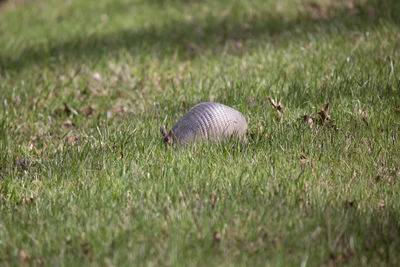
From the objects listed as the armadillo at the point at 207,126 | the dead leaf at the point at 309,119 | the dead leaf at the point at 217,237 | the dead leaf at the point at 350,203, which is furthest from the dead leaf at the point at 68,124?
the dead leaf at the point at 350,203

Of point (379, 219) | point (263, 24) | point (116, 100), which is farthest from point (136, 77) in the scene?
point (379, 219)

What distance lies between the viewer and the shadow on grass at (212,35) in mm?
6305

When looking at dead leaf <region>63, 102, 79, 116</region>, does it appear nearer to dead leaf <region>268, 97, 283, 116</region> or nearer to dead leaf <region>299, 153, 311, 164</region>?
dead leaf <region>268, 97, 283, 116</region>

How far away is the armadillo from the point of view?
3691 mm

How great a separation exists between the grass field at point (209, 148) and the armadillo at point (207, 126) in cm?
11

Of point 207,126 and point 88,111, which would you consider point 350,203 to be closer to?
point 207,126

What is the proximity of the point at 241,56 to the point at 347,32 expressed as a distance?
144cm

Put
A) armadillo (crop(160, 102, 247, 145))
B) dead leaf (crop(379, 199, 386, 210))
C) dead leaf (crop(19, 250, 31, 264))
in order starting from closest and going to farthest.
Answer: dead leaf (crop(19, 250, 31, 264))
dead leaf (crop(379, 199, 386, 210))
armadillo (crop(160, 102, 247, 145))

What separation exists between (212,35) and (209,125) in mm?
3528

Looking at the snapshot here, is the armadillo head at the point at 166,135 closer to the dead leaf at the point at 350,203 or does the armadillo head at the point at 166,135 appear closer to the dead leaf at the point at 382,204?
the dead leaf at the point at 350,203

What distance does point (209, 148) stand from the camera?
11.8ft

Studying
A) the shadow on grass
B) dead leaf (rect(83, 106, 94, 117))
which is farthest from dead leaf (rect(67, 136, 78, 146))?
the shadow on grass

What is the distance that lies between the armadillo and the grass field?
0.37 feet

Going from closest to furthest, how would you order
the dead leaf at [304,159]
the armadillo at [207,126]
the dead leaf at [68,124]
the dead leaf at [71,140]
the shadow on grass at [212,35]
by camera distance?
the dead leaf at [304,159] → the armadillo at [207,126] → the dead leaf at [71,140] → the dead leaf at [68,124] → the shadow on grass at [212,35]
